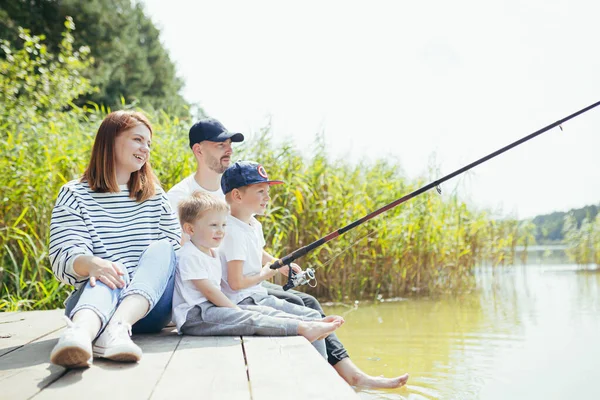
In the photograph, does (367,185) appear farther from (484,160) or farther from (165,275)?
(165,275)

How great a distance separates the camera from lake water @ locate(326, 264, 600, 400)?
2.97 meters

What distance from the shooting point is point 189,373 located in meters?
1.83

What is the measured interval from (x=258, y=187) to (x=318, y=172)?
10.6 feet

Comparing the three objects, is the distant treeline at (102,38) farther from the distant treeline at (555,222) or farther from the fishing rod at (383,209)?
the fishing rod at (383,209)

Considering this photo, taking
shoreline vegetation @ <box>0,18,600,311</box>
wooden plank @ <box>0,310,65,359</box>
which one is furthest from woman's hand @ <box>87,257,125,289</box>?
shoreline vegetation @ <box>0,18,600,311</box>

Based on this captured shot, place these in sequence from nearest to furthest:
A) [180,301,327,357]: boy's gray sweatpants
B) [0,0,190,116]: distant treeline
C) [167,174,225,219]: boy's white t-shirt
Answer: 1. [180,301,327,357]: boy's gray sweatpants
2. [167,174,225,219]: boy's white t-shirt
3. [0,0,190,116]: distant treeline

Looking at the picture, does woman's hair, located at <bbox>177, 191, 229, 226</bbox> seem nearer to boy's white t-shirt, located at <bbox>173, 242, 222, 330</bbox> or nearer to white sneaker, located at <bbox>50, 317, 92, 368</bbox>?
boy's white t-shirt, located at <bbox>173, 242, 222, 330</bbox>

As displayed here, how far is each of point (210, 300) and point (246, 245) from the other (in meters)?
0.32

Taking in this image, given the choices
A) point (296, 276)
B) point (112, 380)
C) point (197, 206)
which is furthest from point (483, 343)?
point (112, 380)

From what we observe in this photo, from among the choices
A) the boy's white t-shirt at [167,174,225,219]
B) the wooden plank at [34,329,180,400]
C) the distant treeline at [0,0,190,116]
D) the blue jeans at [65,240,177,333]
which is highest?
the distant treeline at [0,0,190,116]

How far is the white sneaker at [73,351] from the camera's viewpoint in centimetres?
179

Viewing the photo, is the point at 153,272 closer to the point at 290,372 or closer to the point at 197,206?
the point at 197,206

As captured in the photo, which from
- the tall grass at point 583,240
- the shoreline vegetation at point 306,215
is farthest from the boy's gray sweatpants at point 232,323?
the tall grass at point 583,240

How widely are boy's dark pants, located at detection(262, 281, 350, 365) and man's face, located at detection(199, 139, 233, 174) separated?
70 centimetres
